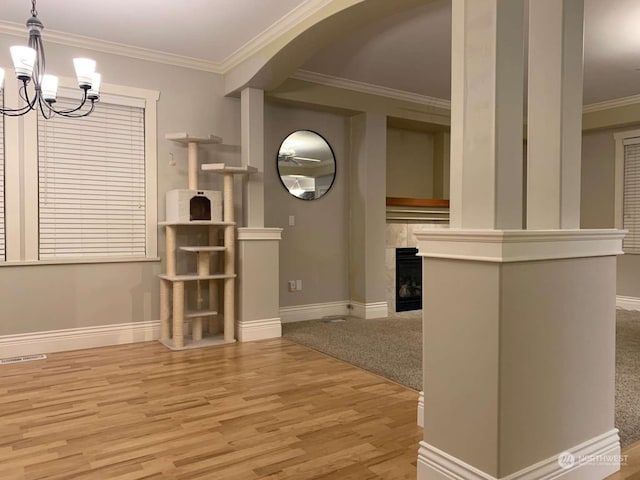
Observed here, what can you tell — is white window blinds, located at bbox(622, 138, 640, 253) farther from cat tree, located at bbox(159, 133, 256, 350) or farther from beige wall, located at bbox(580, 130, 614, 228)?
cat tree, located at bbox(159, 133, 256, 350)

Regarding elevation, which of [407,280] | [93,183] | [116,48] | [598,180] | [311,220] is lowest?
[407,280]

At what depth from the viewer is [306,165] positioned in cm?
520

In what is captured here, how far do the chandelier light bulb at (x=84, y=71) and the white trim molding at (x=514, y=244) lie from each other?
2047 millimetres

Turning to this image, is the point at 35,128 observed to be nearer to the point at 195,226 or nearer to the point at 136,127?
the point at 136,127

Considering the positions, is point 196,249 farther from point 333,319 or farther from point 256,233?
point 333,319

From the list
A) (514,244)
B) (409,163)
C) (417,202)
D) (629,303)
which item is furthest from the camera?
(409,163)

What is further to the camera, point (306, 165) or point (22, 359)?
point (306, 165)

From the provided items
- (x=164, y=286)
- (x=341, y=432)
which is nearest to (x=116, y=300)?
(x=164, y=286)

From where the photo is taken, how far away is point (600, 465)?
1.89m

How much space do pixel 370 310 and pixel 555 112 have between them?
12.3 ft

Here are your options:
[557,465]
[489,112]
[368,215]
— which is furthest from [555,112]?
[368,215]

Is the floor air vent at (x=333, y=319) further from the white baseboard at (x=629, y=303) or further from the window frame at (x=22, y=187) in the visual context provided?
the white baseboard at (x=629, y=303)

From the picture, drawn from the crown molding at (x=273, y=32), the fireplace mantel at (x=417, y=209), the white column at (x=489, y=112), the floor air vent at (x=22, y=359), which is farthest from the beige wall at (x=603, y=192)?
the floor air vent at (x=22, y=359)

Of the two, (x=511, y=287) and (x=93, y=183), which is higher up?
(x=93, y=183)
